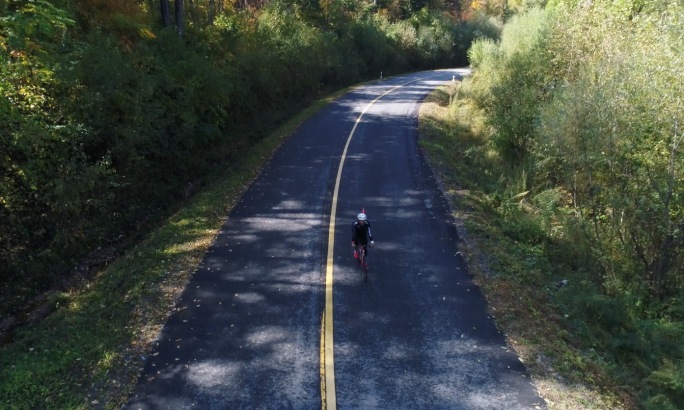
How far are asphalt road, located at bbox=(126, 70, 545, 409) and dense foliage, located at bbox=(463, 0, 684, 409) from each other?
7.92ft

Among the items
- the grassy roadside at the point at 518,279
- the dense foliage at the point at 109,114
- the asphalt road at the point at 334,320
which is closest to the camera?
the asphalt road at the point at 334,320

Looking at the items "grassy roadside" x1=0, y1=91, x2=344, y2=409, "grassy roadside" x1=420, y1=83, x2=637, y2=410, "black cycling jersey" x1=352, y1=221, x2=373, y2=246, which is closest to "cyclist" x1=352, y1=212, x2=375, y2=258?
"black cycling jersey" x1=352, y1=221, x2=373, y2=246

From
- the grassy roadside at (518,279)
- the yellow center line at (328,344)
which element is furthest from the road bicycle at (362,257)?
the grassy roadside at (518,279)

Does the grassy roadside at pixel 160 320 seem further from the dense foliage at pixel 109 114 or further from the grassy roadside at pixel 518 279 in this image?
the dense foliage at pixel 109 114

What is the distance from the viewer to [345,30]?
1811 inches

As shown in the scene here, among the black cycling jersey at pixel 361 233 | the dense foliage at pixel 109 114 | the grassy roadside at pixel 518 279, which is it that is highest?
the dense foliage at pixel 109 114

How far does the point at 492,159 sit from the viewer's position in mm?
21828

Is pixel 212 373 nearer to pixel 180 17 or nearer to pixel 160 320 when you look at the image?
Answer: pixel 160 320

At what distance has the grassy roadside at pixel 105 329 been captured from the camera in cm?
768

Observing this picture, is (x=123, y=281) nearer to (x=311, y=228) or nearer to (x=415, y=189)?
(x=311, y=228)

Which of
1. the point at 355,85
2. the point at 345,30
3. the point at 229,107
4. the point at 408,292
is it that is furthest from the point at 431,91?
the point at 408,292

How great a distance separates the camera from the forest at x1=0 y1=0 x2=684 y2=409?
1059 cm

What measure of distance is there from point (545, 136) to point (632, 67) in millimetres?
3197

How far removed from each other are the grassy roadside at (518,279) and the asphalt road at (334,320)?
15.8 inches
